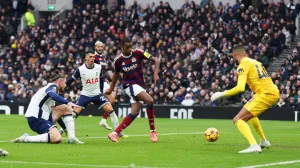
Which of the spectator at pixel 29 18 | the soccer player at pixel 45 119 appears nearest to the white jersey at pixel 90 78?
the soccer player at pixel 45 119

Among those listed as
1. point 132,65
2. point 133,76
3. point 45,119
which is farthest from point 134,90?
point 45,119

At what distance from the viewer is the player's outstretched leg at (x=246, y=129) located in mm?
13922

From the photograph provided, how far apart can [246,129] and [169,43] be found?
2559 centimetres

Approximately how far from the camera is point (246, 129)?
46.4 feet

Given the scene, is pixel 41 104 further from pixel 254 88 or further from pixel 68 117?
pixel 254 88

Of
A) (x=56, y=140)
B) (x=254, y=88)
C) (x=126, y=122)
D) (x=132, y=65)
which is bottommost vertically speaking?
(x=56, y=140)

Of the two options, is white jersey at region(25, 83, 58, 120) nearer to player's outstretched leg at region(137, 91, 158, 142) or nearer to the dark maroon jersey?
the dark maroon jersey

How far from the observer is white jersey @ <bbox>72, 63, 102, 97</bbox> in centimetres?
1939

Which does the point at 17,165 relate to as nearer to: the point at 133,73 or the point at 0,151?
the point at 0,151

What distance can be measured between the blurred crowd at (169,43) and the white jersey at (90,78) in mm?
15020

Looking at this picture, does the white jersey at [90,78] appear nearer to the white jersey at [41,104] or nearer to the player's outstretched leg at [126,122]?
the player's outstretched leg at [126,122]

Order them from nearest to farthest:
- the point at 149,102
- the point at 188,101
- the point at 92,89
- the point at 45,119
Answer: the point at 45,119 → the point at 149,102 → the point at 92,89 → the point at 188,101

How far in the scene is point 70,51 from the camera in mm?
41938

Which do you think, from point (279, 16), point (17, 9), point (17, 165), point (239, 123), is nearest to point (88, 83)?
point (239, 123)
